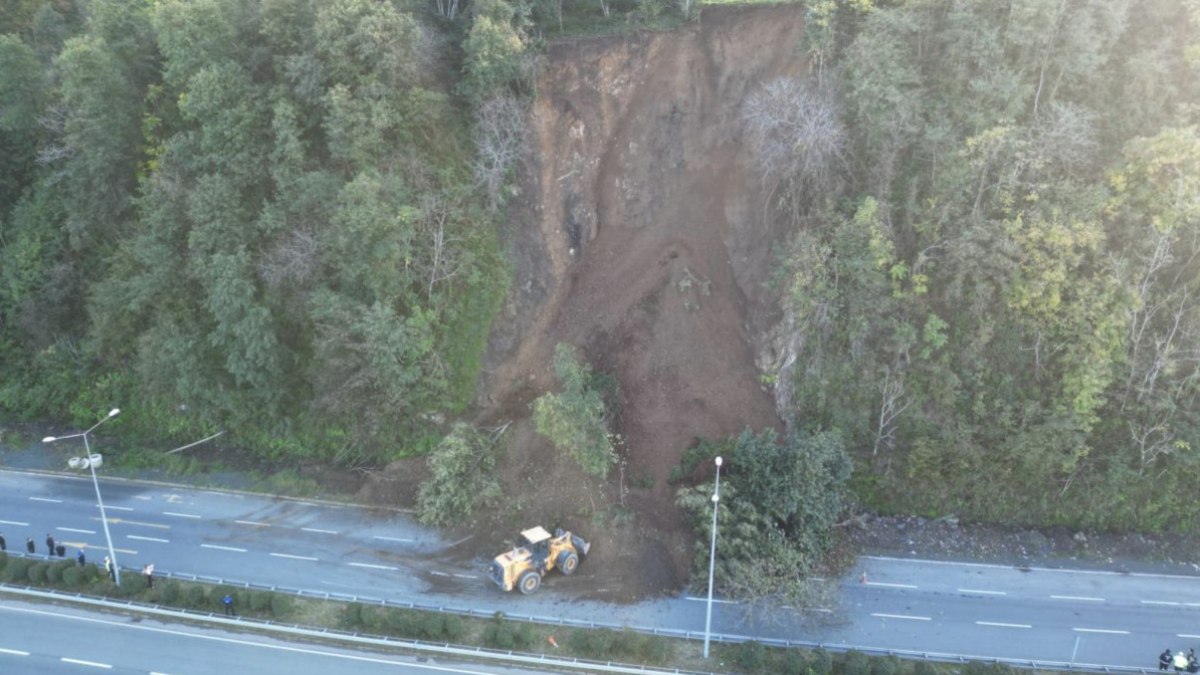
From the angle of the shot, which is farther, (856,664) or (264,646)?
(264,646)

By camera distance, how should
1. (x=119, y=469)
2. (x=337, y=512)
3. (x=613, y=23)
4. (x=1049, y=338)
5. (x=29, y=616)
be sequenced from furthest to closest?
1. (x=613, y=23)
2. (x=119, y=469)
3. (x=337, y=512)
4. (x=1049, y=338)
5. (x=29, y=616)

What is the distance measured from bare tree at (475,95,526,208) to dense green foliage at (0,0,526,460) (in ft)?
1.83

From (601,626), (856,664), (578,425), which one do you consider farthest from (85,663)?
(856,664)

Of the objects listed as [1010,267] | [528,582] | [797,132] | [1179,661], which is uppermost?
[797,132]

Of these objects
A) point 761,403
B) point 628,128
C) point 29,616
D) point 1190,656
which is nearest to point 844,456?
A: point 761,403

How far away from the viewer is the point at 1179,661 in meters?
21.9

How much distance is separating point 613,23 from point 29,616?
30689 millimetres

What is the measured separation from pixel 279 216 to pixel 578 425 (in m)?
14.8

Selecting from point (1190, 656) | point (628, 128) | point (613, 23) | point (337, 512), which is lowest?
point (1190, 656)

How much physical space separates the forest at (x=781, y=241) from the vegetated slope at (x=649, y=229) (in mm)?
1161

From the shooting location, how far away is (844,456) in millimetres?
26656

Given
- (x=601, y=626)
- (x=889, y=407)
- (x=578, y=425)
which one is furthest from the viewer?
(x=889, y=407)

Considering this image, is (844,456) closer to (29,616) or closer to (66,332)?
(29,616)

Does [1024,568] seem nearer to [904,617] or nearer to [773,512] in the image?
[904,617]
